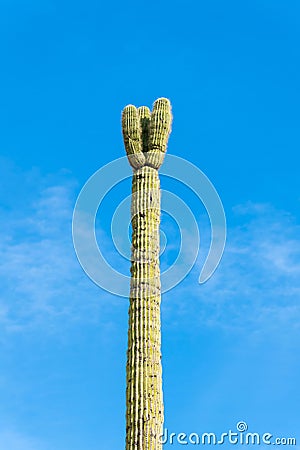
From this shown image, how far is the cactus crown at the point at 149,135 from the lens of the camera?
12.1m

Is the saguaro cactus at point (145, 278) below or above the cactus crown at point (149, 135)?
below

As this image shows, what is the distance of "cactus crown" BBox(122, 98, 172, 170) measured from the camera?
12109mm

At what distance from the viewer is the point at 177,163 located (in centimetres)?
1246

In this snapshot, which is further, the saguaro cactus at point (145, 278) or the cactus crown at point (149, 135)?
the cactus crown at point (149, 135)

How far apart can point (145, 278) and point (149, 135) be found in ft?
8.39

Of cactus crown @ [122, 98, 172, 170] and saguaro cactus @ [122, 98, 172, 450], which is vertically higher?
cactus crown @ [122, 98, 172, 170]

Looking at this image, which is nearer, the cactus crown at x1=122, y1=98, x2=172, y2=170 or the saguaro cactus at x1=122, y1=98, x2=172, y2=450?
the saguaro cactus at x1=122, y1=98, x2=172, y2=450

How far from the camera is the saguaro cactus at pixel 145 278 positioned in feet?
33.6

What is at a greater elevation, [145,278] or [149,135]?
[149,135]

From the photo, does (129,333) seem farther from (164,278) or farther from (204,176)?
(204,176)

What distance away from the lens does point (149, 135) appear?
12336 millimetres

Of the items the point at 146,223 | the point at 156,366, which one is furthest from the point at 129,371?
the point at 146,223

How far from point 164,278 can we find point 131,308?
0.87m

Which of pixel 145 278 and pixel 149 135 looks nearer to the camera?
pixel 145 278
